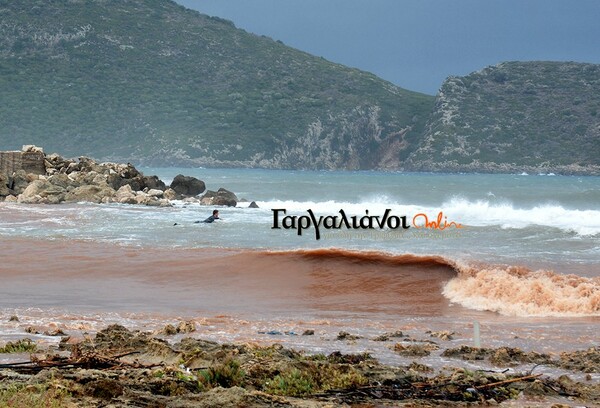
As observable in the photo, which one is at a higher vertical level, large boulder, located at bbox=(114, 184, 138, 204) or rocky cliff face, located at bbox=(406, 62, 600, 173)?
rocky cliff face, located at bbox=(406, 62, 600, 173)

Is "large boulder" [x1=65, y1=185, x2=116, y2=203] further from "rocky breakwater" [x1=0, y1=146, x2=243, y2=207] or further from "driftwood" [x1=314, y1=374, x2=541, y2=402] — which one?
"driftwood" [x1=314, y1=374, x2=541, y2=402]

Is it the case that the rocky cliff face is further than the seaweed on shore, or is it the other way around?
the rocky cliff face

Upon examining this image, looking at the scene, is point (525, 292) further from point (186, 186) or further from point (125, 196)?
point (186, 186)

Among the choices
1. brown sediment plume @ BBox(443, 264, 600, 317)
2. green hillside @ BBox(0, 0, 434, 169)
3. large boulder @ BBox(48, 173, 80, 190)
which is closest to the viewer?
brown sediment plume @ BBox(443, 264, 600, 317)

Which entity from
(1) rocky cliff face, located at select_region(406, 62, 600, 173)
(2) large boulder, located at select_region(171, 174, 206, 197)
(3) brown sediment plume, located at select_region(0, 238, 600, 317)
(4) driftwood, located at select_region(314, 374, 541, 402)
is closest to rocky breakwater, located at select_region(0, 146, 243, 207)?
(2) large boulder, located at select_region(171, 174, 206, 197)

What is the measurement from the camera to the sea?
11.3 meters

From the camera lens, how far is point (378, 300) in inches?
602

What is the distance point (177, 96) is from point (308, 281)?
476 feet

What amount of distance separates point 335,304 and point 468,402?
7.66 meters

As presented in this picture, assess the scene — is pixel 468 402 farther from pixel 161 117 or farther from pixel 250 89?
pixel 250 89

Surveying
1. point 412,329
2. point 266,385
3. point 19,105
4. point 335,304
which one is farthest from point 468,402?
point 19,105

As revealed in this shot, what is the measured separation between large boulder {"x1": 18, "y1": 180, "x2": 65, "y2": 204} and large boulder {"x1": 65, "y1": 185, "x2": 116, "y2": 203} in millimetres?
464

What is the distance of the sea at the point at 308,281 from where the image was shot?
11312 millimetres

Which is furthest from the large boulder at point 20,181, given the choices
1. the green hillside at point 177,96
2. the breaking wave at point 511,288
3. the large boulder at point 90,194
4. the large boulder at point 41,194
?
the green hillside at point 177,96
